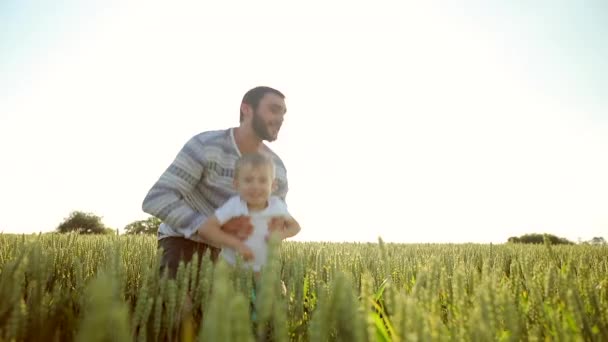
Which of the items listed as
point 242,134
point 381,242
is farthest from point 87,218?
point 381,242

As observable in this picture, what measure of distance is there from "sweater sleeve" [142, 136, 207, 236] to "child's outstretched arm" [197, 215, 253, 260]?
91mm

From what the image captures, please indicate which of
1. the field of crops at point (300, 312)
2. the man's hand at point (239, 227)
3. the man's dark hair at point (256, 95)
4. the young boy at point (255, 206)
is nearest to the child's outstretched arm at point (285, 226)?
the young boy at point (255, 206)

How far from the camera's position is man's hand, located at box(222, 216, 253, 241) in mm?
3234

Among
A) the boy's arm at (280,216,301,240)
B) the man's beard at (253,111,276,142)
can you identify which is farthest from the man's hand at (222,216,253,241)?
the man's beard at (253,111,276,142)

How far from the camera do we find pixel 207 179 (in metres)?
3.53

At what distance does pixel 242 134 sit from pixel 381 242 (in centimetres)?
276

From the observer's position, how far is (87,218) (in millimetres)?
42406

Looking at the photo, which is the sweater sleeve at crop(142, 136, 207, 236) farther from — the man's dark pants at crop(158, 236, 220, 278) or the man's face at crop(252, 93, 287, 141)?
the man's face at crop(252, 93, 287, 141)

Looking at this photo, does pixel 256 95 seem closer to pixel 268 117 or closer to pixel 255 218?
pixel 268 117

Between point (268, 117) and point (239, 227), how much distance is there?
1040 mm

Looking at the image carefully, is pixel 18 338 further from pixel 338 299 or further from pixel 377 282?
pixel 377 282

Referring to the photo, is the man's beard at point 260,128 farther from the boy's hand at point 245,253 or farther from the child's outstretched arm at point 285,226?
the boy's hand at point 245,253

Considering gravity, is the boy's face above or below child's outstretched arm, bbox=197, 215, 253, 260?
above

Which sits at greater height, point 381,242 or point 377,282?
point 381,242
